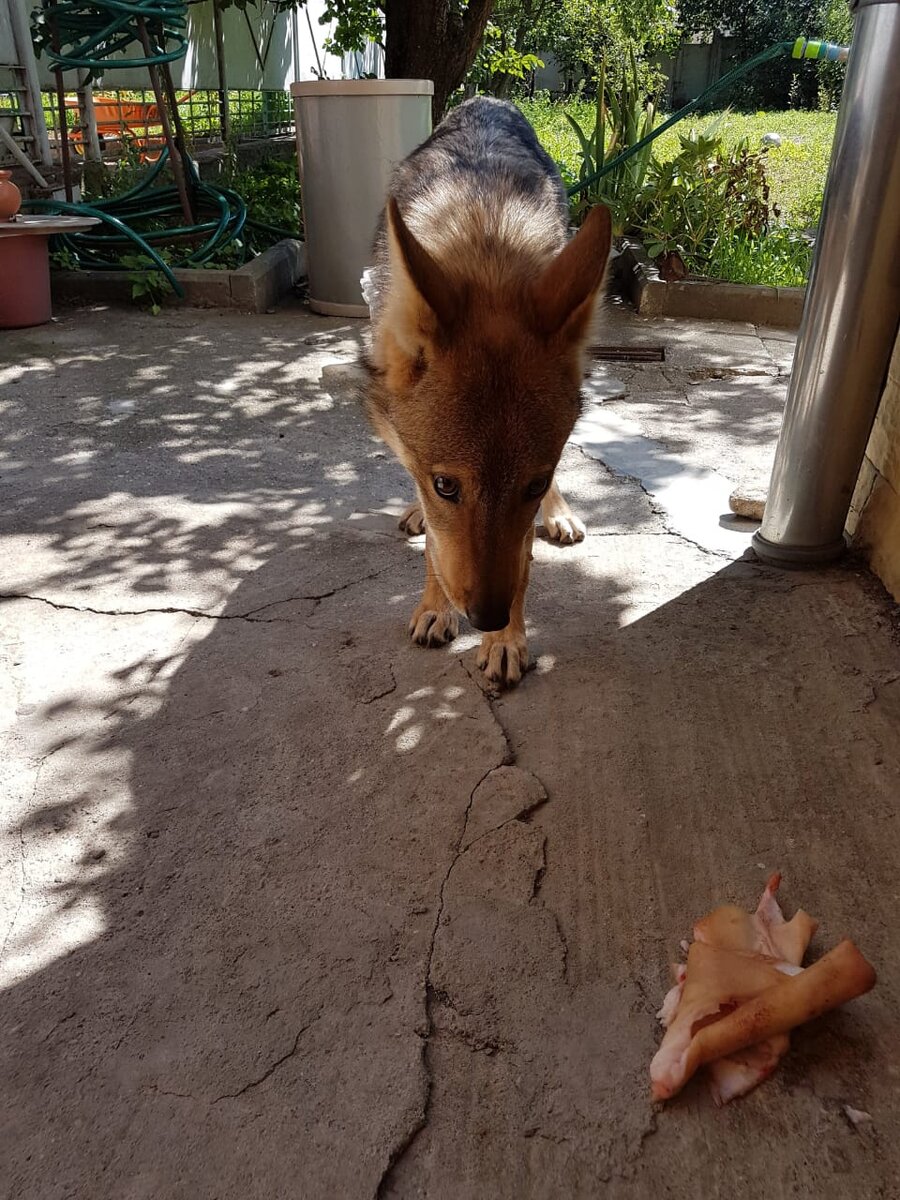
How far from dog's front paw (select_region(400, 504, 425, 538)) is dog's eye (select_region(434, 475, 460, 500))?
156cm

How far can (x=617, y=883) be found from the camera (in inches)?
93.1

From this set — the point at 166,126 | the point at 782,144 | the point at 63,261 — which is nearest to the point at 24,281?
the point at 63,261

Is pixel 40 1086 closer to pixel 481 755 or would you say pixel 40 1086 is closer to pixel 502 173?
pixel 481 755

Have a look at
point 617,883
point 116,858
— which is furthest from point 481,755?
point 116,858

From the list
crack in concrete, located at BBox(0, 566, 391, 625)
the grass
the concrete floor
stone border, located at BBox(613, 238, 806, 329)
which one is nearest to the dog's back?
crack in concrete, located at BBox(0, 566, 391, 625)

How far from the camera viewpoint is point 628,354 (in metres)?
7.23

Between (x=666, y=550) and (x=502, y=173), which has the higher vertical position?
(x=502, y=173)

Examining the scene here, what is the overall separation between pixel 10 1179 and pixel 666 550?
3388mm

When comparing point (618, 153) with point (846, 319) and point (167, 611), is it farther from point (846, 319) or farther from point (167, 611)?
point (167, 611)

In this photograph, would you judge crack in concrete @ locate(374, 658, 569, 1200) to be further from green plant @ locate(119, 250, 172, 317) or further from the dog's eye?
green plant @ locate(119, 250, 172, 317)

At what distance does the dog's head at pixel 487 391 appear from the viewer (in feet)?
8.23

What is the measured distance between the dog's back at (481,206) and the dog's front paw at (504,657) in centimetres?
122

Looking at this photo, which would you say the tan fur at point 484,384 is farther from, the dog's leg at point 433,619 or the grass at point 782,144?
the grass at point 782,144

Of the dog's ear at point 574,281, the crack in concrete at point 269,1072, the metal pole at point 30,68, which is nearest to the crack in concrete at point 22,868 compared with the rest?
the crack in concrete at point 269,1072
